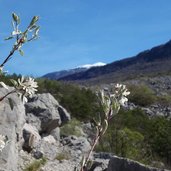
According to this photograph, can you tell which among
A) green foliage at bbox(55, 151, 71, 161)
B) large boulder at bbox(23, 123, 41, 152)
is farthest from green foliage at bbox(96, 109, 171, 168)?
large boulder at bbox(23, 123, 41, 152)

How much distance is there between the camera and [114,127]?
757 inches

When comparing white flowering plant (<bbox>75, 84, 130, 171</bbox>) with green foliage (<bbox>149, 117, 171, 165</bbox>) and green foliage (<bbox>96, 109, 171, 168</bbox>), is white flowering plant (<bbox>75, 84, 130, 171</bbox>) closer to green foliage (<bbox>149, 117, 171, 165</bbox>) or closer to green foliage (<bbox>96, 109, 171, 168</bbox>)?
green foliage (<bbox>96, 109, 171, 168</bbox>)

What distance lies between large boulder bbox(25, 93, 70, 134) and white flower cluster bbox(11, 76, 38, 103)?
48.1ft

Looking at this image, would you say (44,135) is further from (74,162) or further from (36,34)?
(36,34)

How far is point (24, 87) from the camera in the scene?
2525 millimetres

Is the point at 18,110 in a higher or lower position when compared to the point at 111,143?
higher

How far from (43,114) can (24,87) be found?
1527 centimetres

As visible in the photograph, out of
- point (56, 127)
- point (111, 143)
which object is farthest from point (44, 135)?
point (111, 143)

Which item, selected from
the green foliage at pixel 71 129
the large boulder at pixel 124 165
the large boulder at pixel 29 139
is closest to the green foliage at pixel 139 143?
the green foliage at pixel 71 129

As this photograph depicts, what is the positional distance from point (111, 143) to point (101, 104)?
50.3 ft

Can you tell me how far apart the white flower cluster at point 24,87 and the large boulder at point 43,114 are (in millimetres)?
14658

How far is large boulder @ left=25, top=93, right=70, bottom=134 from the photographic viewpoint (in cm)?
1748

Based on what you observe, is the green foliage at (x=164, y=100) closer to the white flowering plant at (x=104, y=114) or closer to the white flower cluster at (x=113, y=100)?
the white flower cluster at (x=113, y=100)

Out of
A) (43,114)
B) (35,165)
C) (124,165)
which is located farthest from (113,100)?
(43,114)
